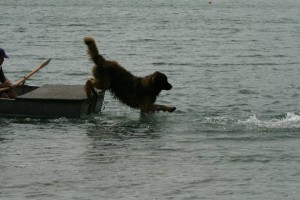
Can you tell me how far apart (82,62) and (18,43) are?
7.90 metres

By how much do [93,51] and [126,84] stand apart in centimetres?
108

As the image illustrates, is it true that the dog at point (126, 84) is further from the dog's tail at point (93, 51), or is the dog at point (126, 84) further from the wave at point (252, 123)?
the wave at point (252, 123)

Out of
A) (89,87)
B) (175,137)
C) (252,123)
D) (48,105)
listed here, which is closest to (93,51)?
(89,87)

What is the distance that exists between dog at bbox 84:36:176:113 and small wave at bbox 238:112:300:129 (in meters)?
1.95

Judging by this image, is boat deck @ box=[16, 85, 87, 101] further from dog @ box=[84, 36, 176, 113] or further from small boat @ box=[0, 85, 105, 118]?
dog @ box=[84, 36, 176, 113]

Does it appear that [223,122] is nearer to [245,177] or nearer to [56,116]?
[56,116]

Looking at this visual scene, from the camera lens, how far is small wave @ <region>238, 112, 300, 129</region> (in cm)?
1847

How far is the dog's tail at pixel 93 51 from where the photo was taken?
1816cm

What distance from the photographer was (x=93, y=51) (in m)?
18.3

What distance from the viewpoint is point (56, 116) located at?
18.7 m

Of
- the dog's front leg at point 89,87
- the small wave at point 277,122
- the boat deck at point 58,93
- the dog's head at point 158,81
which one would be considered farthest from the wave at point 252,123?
the boat deck at point 58,93

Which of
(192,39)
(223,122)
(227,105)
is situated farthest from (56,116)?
(192,39)

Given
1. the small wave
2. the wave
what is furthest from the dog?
the small wave

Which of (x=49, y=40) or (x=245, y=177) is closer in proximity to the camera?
(x=245, y=177)
